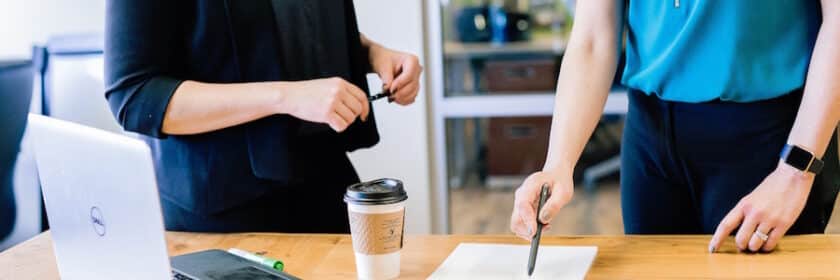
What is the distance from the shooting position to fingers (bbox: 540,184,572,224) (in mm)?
1303

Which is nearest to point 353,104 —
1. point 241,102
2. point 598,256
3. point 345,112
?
point 345,112

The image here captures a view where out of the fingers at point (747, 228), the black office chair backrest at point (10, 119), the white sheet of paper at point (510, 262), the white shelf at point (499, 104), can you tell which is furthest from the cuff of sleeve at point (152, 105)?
the white shelf at point (499, 104)

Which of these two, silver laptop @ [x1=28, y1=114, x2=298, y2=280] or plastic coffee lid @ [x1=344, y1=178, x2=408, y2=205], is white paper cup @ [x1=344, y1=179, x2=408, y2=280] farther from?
silver laptop @ [x1=28, y1=114, x2=298, y2=280]

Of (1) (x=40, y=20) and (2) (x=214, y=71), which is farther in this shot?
(1) (x=40, y=20)

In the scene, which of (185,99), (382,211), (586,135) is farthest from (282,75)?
(586,135)

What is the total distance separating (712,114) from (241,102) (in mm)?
738

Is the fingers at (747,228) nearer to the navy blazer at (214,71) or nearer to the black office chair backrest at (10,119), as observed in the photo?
the navy blazer at (214,71)

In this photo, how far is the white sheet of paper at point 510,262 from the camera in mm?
1257

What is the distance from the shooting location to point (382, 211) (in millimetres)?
1215

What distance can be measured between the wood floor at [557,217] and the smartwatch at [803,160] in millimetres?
2342

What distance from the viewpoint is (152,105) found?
140cm

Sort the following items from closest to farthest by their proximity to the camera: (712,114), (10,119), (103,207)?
(103,207), (712,114), (10,119)

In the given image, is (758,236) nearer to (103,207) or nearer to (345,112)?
(345,112)

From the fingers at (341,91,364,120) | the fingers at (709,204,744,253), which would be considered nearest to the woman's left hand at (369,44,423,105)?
the fingers at (341,91,364,120)
